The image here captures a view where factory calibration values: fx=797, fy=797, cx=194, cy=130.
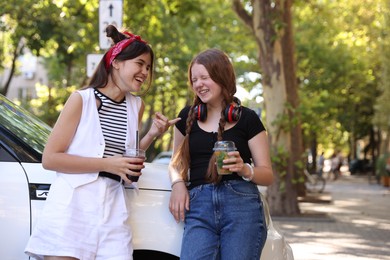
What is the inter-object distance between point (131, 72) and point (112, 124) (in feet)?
0.93

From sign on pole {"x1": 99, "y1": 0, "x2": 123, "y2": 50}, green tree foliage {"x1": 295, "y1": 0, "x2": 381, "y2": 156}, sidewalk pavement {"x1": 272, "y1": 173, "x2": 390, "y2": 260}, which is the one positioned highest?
green tree foliage {"x1": 295, "y1": 0, "x2": 381, "y2": 156}

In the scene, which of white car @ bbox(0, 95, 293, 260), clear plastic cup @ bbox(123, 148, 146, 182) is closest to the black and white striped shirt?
clear plastic cup @ bbox(123, 148, 146, 182)

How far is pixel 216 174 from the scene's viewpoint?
13.2ft

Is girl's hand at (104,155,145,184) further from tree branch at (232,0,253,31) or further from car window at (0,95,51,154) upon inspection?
tree branch at (232,0,253,31)

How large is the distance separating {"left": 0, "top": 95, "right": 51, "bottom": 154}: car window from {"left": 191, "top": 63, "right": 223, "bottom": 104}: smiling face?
910 millimetres

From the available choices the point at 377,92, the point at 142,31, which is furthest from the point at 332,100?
the point at 142,31

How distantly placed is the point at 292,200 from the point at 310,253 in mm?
6721

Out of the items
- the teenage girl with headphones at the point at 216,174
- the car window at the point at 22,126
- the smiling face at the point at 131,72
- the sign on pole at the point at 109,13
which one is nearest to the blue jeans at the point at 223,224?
the teenage girl with headphones at the point at 216,174

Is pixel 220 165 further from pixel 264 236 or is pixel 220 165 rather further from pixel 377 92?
pixel 377 92

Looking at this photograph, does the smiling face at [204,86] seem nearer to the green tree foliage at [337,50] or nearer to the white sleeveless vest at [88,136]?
the white sleeveless vest at [88,136]

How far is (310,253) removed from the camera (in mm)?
10508

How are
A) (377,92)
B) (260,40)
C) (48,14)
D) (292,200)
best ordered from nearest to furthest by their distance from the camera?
(260,40) < (292,200) < (48,14) < (377,92)

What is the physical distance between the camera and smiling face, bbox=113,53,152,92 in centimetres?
408

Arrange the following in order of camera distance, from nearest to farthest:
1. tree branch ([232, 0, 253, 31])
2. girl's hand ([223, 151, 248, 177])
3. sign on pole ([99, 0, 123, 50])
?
girl's hand ([223, 151, 248, 177]) → sign on pole ([99, 0, 123, 50]) → tree branch ([232, 0, 253, 31])
